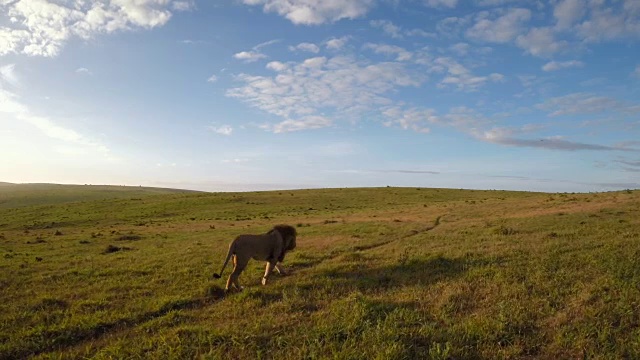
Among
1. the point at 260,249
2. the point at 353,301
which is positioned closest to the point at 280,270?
the point at 260,249

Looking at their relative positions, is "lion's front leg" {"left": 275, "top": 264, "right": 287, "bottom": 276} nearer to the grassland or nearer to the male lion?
the male lion

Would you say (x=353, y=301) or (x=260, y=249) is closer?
(x=353, y=301)

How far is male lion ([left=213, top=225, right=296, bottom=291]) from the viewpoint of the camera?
12688mm

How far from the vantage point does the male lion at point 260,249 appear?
12.7 meters

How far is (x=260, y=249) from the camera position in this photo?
13523mm

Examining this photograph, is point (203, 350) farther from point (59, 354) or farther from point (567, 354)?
point (567, 354)

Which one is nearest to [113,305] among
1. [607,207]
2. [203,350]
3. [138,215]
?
[203,350]

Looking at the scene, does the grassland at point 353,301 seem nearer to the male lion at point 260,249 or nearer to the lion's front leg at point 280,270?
the lion's front leg at point 280,270

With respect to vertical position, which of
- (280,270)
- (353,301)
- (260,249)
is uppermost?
(260,249)

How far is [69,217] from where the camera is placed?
46.6 meters

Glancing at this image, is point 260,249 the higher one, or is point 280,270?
point 260,249

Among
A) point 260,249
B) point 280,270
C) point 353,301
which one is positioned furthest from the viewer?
point 280,270

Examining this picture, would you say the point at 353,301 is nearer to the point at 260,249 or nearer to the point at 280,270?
the point at 260,249

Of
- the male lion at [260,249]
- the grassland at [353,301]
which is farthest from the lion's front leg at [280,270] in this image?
the grassland at [353,301]
